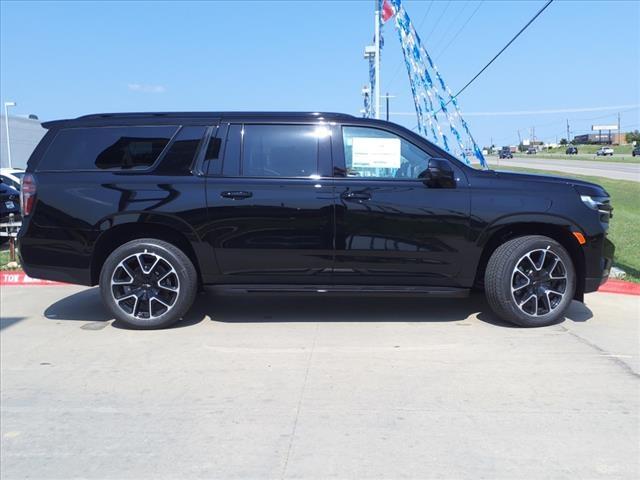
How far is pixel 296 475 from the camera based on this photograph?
2949 millimetres

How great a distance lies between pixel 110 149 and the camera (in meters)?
5.38

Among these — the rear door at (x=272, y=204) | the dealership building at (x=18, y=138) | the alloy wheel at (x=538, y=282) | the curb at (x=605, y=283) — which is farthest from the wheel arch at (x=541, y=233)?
the dealership building at (x=18, y=138)

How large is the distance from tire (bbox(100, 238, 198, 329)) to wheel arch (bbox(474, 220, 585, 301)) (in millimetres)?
2766

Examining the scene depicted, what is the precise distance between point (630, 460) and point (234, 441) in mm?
2178

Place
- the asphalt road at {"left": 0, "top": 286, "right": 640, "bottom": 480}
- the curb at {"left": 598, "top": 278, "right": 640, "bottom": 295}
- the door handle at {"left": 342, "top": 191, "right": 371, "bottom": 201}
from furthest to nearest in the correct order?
the curb at {"left": 598, "top": 278, "right": 640, "bottom": 295}, the door handle at {"left": 342, "top": 191, "right": 371, "bottom": 201}, the asphalt road at {"left": 0, "top": 286, "right": 640, "bottom": 480}

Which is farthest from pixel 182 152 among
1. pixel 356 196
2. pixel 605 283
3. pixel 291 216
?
pixel 605 283

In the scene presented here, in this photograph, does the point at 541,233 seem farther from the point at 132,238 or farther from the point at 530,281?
the point at 132,238

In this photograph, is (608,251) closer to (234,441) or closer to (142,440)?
(234,441)

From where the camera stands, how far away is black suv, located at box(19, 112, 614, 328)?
5176 millimetres

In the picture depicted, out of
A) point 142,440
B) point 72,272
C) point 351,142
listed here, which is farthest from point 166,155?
point 142,440

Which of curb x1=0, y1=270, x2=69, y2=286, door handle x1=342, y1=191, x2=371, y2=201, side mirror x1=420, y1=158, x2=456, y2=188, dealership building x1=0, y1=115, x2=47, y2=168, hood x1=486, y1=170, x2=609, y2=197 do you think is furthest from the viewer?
dealership building x1=0, y1=115, x2=47, y2=168

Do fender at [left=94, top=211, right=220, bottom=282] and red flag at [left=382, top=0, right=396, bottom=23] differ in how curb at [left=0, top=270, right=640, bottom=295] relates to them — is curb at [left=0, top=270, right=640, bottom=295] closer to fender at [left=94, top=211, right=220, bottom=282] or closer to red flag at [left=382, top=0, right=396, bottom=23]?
fender at [left=94, top=211, right=220, bottom=282]

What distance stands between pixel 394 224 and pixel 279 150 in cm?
127

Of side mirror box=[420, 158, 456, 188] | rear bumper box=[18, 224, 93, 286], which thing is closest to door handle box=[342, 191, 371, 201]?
side mirror box=[420, 158, 456, 188]
